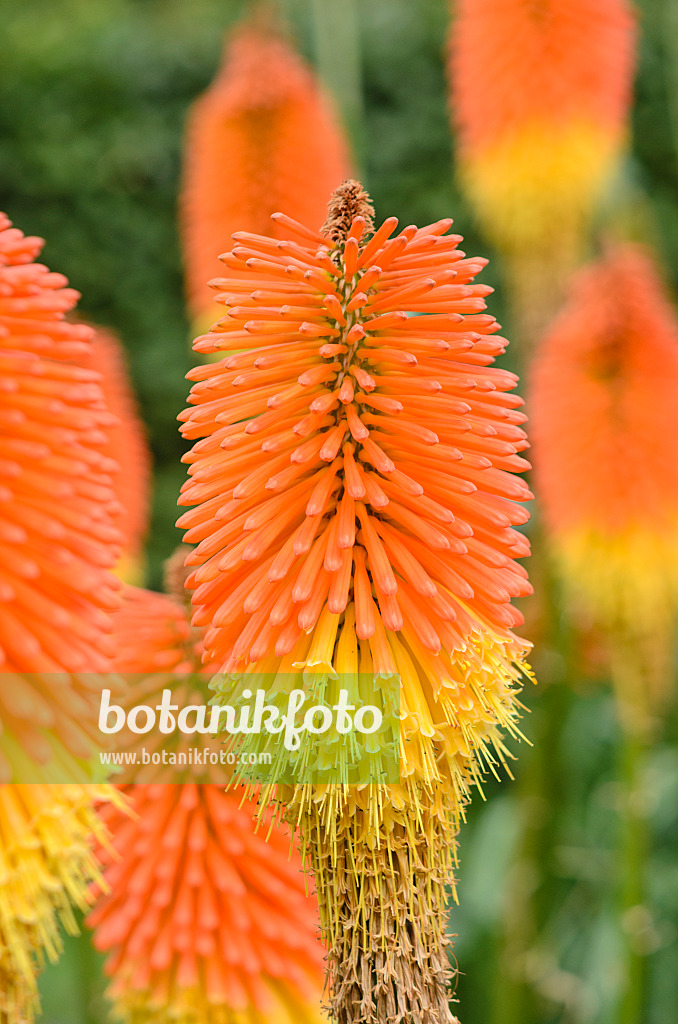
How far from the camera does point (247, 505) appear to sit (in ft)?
3.65

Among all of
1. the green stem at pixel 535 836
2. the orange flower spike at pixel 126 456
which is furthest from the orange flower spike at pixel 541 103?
the orange flower spike at pixel 126 456

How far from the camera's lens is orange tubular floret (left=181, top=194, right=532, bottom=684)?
3.55ft

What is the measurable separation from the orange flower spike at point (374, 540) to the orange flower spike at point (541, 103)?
2277 millimetres

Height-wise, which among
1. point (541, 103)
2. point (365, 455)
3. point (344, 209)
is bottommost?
point (365, 455)

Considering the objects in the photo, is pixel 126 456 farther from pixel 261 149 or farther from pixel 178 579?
pixel 178 579

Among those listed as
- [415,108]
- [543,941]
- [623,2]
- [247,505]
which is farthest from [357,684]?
[415,108]

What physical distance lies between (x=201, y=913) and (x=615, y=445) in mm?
1909

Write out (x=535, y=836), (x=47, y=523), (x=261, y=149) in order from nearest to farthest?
(x=47, y=523), (x=261, y=149), (x=535, y=836)

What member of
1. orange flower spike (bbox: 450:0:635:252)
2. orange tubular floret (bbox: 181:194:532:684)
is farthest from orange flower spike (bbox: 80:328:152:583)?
orange tubular floret (bbox: 181:194:532:684)

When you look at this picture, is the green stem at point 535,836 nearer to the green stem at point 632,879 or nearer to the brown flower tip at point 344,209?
the green stem at point 632,879

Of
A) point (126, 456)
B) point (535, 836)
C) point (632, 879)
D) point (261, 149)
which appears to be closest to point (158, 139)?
point (261, 149)

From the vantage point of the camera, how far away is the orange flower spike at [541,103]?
10.2 ft

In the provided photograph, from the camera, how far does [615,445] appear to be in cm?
280

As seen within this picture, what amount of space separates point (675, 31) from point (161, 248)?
3513 millimetres
